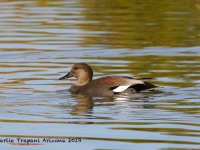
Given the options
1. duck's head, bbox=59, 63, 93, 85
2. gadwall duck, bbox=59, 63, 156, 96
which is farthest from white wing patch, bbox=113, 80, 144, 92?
duck's head, bbox=59, 63, 93, 85

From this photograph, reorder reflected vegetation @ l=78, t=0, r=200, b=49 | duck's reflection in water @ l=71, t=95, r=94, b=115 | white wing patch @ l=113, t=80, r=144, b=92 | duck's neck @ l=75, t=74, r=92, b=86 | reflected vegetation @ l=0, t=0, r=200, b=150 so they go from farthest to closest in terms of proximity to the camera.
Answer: reflected vegetation @ l=78, t=0, r=200, b=49 → duck's neck @ l=75, t=74, r=92, b=86 → white wing patch @ l=113, t=80, r=144, b=92 → duck's reflection in water @ l=71, t=95, r=94, b=115 → reflected vegetation @ l=0, t=0, r=200, b=150

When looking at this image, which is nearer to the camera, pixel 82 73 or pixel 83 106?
pixel 83 106

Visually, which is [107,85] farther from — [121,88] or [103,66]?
[103,66]

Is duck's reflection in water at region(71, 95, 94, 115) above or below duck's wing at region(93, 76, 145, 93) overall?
below

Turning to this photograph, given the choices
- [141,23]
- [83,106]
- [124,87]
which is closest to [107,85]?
[124,87]

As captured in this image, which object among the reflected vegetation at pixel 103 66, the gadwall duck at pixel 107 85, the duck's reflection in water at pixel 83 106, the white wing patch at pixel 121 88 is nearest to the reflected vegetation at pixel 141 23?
the reflected vegetation at pixel 103 66

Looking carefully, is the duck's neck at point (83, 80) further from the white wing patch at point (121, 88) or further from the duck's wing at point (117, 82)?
the white wing patch at point (121, 88)

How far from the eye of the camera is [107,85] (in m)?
14.9

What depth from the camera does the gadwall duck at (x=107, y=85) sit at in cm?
1473

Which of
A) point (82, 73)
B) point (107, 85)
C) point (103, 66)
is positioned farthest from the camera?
point (103, 66)

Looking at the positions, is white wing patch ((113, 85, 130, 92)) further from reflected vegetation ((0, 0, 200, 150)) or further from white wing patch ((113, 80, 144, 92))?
reflected vegetation ((0, 0, 200, 150))

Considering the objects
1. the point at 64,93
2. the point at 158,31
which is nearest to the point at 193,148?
the point at 64,93

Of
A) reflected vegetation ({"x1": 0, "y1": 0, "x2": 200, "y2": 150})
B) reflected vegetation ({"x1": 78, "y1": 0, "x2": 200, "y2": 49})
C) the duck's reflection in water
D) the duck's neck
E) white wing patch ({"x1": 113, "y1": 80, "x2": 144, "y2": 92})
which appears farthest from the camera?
reflected vegetation ({"x1": 78, "y1": 0, "x2": 200, "y2": 49})

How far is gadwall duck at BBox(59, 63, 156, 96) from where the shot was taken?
14727 millimetres
